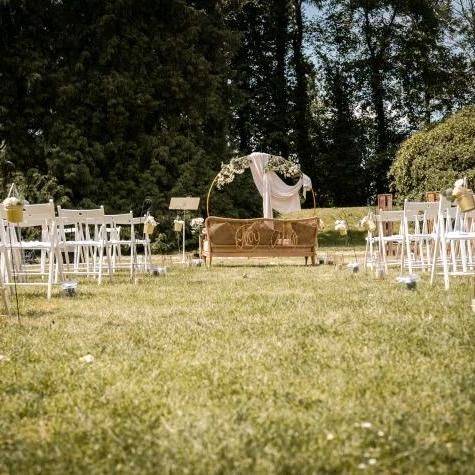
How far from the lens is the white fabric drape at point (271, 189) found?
14.2 m

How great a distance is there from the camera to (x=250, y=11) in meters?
26.5

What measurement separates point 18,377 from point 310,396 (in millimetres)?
1459

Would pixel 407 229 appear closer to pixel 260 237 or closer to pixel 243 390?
pixel 260 237

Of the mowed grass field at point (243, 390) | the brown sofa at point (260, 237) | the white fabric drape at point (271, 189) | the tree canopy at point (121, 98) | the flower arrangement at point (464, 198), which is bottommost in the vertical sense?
the mowed grass field at point (243, 390)

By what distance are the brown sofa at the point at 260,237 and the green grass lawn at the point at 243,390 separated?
280 inches

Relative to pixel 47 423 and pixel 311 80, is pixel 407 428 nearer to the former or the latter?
pixel 47 423

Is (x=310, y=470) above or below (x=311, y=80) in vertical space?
below

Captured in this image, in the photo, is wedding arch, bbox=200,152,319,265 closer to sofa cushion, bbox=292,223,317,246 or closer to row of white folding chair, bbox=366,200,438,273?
sofa cushion, bbox=292,223,317,246

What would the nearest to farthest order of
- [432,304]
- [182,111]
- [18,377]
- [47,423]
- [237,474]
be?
[237,474], [47,423], [18,377], [432,304], [182,111]

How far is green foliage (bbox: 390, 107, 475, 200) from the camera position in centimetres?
1627

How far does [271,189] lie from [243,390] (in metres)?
11.7

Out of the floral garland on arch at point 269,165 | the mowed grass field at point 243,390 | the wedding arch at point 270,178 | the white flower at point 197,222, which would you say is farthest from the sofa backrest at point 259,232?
the mowed grass field at point 243,390

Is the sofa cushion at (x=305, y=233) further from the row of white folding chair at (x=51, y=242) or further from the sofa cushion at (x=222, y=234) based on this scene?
the row of white folding chair at (x=51, y=242)

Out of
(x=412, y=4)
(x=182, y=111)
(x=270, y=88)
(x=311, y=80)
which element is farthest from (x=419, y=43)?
(x=182, y=111)
